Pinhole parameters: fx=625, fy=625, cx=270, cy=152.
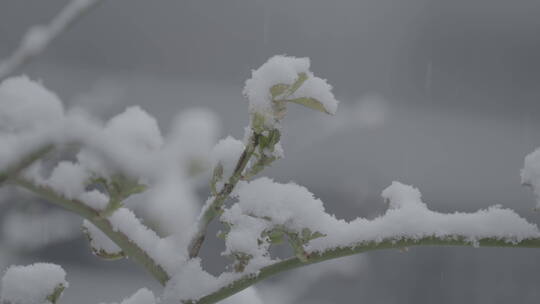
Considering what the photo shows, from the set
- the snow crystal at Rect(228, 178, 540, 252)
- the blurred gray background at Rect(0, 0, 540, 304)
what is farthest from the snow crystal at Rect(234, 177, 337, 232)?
the blurred gray background at Rect(0, 0, 540, 304)

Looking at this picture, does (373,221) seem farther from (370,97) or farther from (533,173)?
(370,97)

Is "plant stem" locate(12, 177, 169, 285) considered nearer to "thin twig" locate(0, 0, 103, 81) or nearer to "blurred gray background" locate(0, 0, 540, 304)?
"thin twig" locate(0, 0, 103, 81)

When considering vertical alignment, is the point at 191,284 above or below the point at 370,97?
below

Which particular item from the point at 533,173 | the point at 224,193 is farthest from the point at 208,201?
the point at 533,173

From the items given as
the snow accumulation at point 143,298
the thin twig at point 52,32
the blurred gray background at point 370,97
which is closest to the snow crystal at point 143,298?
the snow accumulation at point 143,298

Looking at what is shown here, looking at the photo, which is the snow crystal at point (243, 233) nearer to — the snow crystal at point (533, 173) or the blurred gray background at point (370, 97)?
the snow crystal at point (533, 173)

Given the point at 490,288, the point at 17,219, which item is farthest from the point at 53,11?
the point at 490,288
